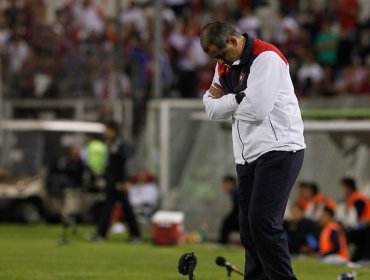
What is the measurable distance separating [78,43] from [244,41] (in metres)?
19.1

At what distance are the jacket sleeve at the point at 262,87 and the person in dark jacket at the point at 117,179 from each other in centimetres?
1137

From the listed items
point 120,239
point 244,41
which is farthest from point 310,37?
point 244,41

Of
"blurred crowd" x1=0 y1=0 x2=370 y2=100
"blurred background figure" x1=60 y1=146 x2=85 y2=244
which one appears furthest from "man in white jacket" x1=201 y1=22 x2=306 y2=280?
"blurred crowd" x1=0 y1=0 x2=370 y2=100

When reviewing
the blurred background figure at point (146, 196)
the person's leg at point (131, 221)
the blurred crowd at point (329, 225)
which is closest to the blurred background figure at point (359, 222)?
the blurred crowd at point (329, 225)

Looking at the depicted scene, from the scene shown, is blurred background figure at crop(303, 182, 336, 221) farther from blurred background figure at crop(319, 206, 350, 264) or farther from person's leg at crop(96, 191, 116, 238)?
person's leg at crop(96, 191, 116, 238)

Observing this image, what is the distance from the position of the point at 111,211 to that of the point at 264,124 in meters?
11.4

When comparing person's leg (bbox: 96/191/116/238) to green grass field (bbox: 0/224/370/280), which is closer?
green grass field (bbox: 0/224/370/280)

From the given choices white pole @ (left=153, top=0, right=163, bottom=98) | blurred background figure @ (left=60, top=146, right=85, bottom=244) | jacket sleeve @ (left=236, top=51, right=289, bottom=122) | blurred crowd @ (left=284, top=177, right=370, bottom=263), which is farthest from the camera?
blurred background figure @ (left=60, top=146, right=85, bottom=244)

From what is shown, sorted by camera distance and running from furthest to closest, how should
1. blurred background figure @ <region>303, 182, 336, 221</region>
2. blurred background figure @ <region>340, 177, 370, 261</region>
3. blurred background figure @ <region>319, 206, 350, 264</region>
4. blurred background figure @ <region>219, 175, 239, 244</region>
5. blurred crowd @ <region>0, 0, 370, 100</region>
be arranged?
blurred crowd @ <region>0, 0, 370, 100</region>
blurred background figure @ <region>219, 175, 239, 244</region>
blurred background figure @ <region>303, 182, 336, 221</region>
blurred background figure @ <region>340, 177, 370, 261</region>
blurred background figure @ <region>319, 206, 350, 264</region>

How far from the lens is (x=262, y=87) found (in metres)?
8.95

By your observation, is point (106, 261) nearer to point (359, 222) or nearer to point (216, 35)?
point (359, 222)

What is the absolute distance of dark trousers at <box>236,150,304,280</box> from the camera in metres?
9.09

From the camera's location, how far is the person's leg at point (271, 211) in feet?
29.8

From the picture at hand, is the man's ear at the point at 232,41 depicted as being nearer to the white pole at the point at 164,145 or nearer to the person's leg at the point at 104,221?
the person's leg at the point at 104,221
